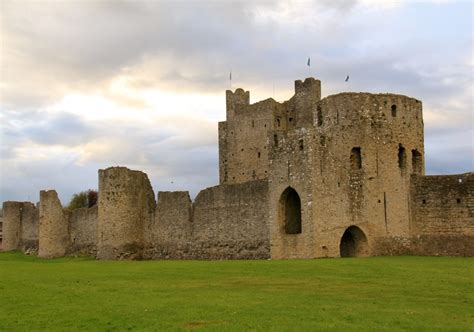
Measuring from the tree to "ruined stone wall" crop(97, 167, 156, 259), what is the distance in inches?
1911

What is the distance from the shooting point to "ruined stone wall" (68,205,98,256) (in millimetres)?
49344

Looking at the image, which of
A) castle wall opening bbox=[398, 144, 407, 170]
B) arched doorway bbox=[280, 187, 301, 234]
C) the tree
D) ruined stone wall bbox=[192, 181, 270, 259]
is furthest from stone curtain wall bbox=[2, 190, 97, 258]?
the tree

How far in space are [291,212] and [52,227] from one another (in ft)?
79.8

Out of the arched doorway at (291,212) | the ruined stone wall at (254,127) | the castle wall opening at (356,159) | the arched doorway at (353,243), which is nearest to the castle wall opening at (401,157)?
the castle wall opening at (356,159)

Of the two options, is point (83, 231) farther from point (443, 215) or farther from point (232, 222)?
point (443, 215)

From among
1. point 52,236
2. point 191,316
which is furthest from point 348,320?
point 52,236

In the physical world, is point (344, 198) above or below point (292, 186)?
below

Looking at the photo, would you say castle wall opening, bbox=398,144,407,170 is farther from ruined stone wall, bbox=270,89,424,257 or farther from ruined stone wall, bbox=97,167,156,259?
ruined stone wall, bbox=97,167,156,259

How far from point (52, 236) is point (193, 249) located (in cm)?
1699

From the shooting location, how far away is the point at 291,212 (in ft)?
117

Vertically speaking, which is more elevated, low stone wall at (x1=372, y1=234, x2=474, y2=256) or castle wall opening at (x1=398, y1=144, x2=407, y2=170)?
castle wall opening at (x1=398, y1=144, x2=407, y2=170)

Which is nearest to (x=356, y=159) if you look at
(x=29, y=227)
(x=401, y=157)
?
(x=401, y=157)

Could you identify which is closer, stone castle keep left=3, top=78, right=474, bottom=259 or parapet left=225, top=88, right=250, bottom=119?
stone castle keep left=3, top=78, right=474, bottom=259

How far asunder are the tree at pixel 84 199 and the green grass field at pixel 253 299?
65.9 metres
